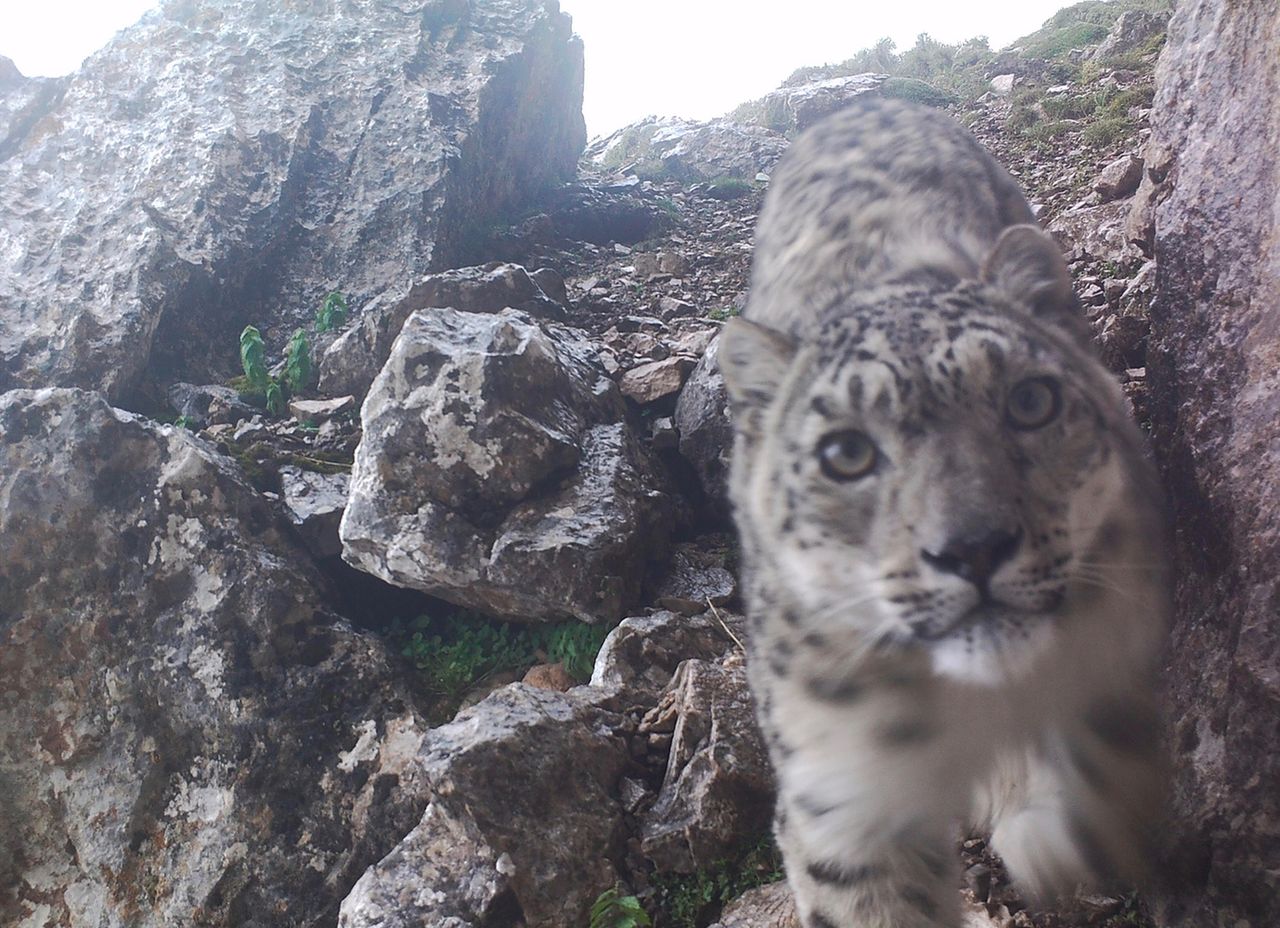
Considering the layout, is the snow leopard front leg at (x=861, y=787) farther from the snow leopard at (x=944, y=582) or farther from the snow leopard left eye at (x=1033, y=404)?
the snow leopard left eye at (x=1033, y=404)

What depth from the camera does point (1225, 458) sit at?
2.71 metres

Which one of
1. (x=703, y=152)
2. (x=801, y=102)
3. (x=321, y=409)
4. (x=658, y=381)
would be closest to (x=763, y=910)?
(x=658, y=381)

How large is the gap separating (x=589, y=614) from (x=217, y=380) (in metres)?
5.19

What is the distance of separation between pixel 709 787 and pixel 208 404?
602 centimetres

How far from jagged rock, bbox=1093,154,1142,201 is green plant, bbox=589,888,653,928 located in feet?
19.7

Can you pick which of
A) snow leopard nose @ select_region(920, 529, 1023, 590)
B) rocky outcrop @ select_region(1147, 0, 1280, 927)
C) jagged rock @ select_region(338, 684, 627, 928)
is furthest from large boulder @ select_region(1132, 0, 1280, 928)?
jagged rock @ select_region(338, 684, 627, 928)

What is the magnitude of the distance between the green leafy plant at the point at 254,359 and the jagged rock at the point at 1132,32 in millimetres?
11604

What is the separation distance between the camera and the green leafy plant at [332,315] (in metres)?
8.69

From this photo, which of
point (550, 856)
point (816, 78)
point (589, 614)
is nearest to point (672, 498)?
point (589, 614)

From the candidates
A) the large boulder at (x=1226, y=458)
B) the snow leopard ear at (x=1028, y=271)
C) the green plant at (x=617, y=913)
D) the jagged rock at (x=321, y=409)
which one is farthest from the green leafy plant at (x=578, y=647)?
the snow leopard ear at (x=1028, y=271)

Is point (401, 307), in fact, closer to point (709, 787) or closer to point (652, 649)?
point (652, 649)

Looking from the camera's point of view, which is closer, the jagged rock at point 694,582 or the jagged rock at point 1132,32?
the jagged rock at point 694,582

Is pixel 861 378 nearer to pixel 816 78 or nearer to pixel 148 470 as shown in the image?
pixel 148 470

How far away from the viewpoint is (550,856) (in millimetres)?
3680
